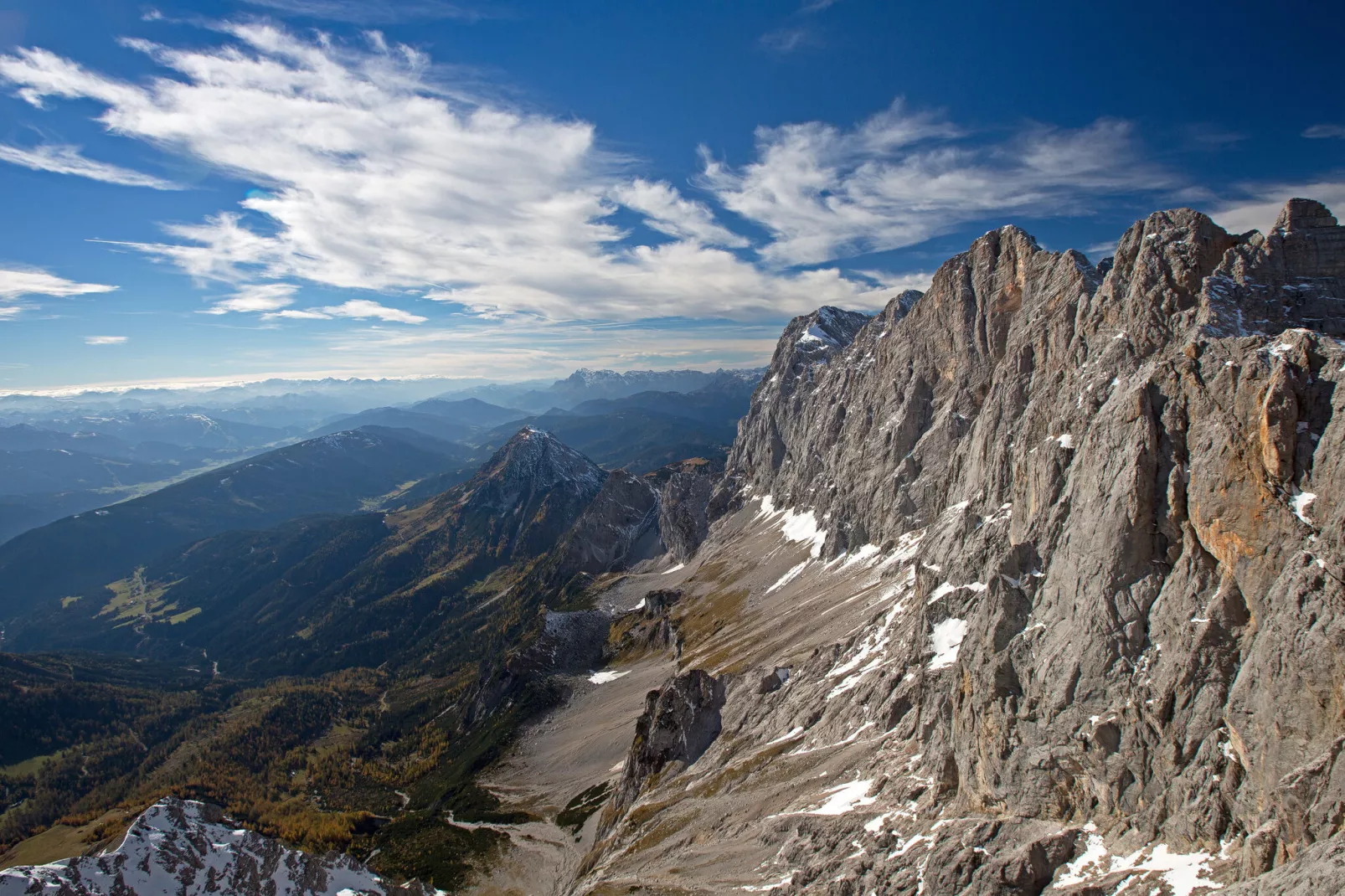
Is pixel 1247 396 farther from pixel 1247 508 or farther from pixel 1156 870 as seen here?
pixel 1156 870

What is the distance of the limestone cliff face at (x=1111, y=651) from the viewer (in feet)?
106

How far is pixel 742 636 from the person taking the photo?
13338 cm

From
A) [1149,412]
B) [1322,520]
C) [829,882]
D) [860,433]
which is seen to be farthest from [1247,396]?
[860,433]

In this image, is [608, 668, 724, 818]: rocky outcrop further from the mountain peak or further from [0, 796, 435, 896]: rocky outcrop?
the mountain peak

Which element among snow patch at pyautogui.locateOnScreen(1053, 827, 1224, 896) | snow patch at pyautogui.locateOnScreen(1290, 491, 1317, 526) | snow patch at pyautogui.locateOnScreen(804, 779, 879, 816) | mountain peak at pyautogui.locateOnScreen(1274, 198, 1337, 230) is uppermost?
mountain peak at pyautogui.locateOnScreen(1274, 198, 1337, 230)

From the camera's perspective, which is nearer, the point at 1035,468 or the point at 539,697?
the point at 1035,468

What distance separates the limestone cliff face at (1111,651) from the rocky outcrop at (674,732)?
23.8ft

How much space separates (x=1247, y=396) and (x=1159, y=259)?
3185 cm

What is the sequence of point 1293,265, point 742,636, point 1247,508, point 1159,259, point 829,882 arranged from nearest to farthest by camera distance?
point 1247,508 → point 829,882 → point 1293,265 → point 1159,259 → point 742,636

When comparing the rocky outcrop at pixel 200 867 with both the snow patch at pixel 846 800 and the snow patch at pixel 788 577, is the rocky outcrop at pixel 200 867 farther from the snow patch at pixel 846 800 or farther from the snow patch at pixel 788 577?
the snow patch at pixel 788 577

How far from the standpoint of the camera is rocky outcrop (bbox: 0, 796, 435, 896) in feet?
286

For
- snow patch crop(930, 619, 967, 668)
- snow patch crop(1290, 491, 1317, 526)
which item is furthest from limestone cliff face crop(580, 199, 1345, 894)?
snow patch crop(930, 619, 967, 668)

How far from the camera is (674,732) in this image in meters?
103

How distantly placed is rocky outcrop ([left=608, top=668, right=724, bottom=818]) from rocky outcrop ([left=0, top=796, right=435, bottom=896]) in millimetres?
37262
